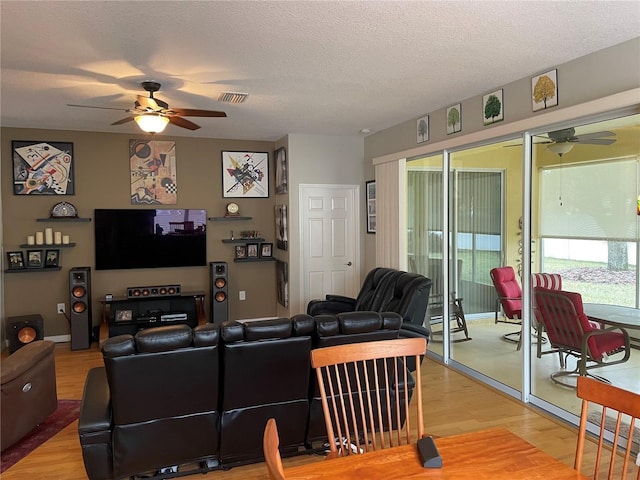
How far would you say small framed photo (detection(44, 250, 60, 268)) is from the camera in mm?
5902

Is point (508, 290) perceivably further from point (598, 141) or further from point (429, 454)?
point (429, 454)

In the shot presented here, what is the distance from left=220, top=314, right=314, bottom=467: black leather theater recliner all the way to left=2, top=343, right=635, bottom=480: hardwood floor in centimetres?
26

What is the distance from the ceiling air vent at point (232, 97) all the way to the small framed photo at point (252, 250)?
Answer: 2.67 m

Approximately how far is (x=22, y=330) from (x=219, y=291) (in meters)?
2.26

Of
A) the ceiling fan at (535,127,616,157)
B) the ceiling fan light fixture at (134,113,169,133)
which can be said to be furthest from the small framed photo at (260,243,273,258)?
the ceiling fan at (535,127,616,157)

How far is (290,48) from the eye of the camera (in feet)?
10.6

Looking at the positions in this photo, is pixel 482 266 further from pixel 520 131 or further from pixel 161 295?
pixel 161 295

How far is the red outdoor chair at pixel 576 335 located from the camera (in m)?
3.44

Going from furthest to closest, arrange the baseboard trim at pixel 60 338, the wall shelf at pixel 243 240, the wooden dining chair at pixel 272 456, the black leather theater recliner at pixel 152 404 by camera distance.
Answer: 1. the wall shelf at pixel 243 240
2. the baseboard trim at pixel 60 338
3. the black leather theater recliner at pixel 152 404
4. the wooden dining chair at pixel 272 456

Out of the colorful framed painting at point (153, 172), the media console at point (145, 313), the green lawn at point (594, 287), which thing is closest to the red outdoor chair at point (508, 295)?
the green lawn at point (594, 287)

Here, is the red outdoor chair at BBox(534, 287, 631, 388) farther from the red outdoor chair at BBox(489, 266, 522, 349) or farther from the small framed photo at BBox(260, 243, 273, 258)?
the small framed photo at BBox(260, 243, 273, 258)

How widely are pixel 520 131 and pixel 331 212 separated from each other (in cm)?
318

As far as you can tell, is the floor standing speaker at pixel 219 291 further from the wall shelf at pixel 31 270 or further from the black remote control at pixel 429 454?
the black remote control at pixel 429 454

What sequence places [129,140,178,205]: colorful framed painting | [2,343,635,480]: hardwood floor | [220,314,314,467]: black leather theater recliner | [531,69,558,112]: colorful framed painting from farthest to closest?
1. [129,140,178,205]: colorful framed painting
2. [531,69,558,112]: colorful framed painting
3. [2,343,635,480]: hardwood floor
4. [220,314,314,467]: black leather theater recliner
